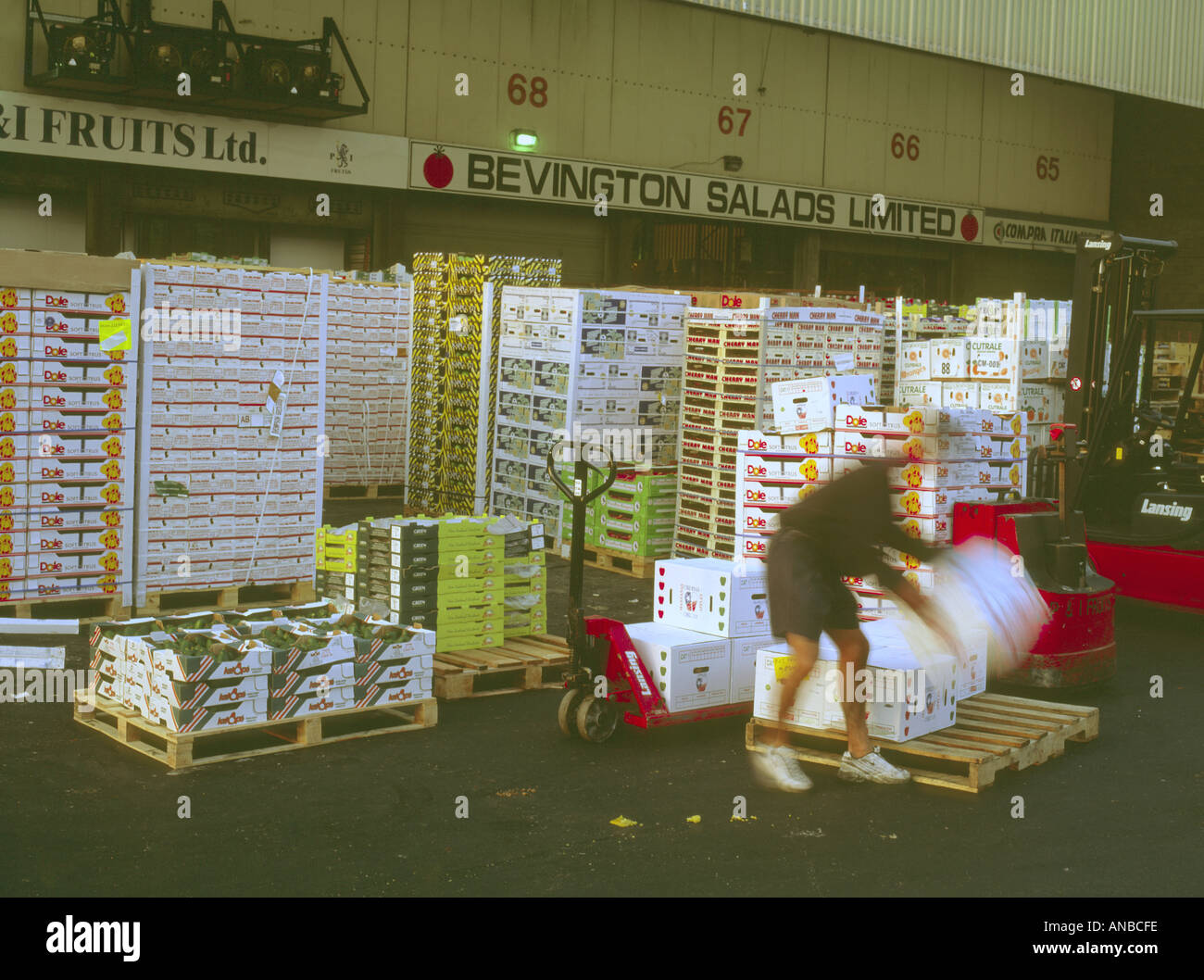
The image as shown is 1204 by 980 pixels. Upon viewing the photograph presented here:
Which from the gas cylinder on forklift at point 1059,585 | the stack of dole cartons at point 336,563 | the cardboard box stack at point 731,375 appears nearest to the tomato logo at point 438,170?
the cardboard box stack at point 731,375

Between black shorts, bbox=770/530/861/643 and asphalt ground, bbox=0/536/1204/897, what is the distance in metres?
0.90

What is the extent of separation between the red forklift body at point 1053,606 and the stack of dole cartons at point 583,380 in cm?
477

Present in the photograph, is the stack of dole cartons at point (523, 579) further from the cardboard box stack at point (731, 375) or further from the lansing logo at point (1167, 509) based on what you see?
the lansing logo at point (1167, 509)

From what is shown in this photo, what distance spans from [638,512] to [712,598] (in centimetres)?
542

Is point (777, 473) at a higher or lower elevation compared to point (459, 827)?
higher

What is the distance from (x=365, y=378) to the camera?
57.3 feet

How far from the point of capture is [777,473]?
10305 mm

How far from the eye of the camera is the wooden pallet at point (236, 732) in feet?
23.7

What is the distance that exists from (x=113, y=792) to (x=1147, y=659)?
7.65 m

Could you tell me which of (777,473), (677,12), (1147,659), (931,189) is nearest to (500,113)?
(677,12)

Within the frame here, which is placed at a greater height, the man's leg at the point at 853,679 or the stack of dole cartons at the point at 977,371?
the stack of dole cartons at the point at 977,371

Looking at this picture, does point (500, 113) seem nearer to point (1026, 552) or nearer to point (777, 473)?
point (777, 473)

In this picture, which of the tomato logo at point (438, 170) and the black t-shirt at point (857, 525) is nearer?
the black t-shirt at point (857, 525)
